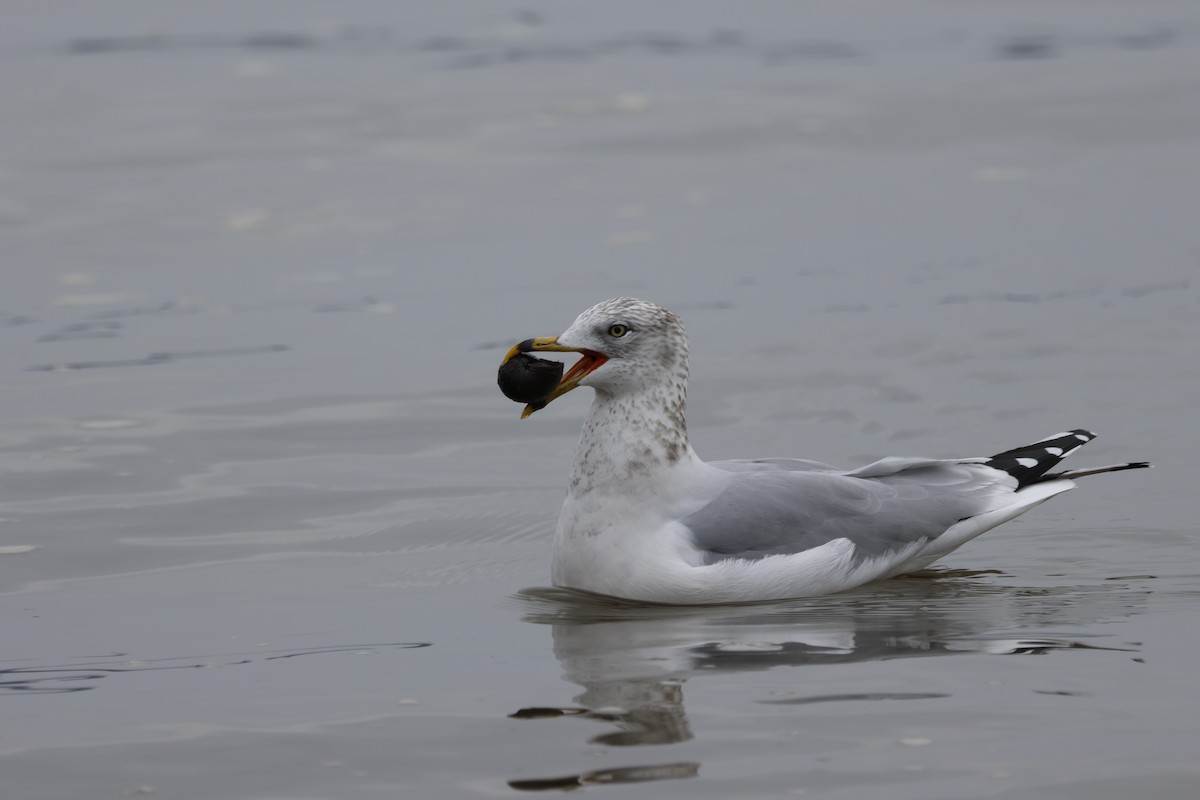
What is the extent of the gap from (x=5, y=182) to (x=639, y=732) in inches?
522

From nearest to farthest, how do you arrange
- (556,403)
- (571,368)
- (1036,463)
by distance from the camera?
(571,368) < (1036,463) < (556,403)

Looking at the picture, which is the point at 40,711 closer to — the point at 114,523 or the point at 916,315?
the point at 114,523

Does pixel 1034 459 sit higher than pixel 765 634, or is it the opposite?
pixel 1034 459

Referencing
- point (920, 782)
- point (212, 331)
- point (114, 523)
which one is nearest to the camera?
point (920, 782)

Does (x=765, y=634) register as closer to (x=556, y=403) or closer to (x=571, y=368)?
(x=571, y=368)

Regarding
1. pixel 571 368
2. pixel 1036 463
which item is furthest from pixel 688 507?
pixel 1036 463

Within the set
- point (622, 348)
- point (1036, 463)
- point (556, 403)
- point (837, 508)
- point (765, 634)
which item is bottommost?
point (765, 634)

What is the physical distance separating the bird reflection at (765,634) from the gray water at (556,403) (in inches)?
0.9

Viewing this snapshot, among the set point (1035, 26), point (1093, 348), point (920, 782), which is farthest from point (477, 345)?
point (1035, 26)

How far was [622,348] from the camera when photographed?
23.9 ft

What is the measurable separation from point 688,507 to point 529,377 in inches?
31.1

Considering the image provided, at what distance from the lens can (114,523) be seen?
8.62 m

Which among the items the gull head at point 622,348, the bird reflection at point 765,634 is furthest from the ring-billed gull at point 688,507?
the bird reflection at point 765,634

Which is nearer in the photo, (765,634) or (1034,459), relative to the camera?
(765,634)
